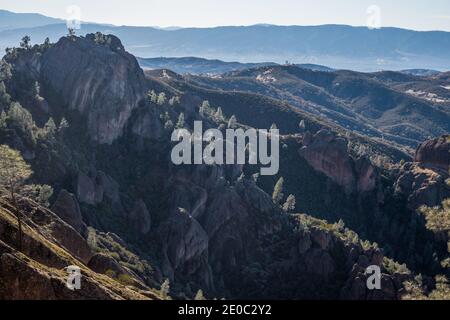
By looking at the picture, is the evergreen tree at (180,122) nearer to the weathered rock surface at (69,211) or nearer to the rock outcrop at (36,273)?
the weathered rock surface at (69,211)

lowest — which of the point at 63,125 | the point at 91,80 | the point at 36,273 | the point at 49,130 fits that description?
the point at 36,273

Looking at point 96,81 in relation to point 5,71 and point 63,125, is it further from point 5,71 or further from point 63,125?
point 63,125

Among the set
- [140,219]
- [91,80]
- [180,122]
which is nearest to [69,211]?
[140,219]

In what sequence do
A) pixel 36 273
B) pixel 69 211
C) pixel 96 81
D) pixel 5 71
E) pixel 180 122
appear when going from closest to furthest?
pixel 36 273 < pixel 69 211 < pixel 5 71 < pixel 96 81 < pixel 180 122

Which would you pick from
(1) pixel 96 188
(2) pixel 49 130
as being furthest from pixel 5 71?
(1) pixel 96 188

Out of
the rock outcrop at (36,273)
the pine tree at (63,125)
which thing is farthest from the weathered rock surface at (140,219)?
the rock outcrop at (36,273)

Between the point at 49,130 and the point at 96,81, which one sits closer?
the point at 49,130

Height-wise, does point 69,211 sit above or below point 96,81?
below

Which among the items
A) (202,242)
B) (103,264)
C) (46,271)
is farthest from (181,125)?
(46,271)

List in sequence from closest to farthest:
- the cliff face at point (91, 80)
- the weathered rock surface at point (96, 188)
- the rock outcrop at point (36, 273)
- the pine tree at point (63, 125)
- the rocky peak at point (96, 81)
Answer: the rock outcrop at point (36, 273) → the weathered rock surface at point (96, 188) → the pine tree at point (63, 125) → the rocky peak at point (96, 81) → the cliff face at point (91, 80)

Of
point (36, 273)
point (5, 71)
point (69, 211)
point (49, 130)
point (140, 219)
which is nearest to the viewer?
point (36, 273)

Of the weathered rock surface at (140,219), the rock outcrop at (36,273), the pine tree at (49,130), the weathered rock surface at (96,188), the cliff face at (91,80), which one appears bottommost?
the weathered rock surface at (140,219)
